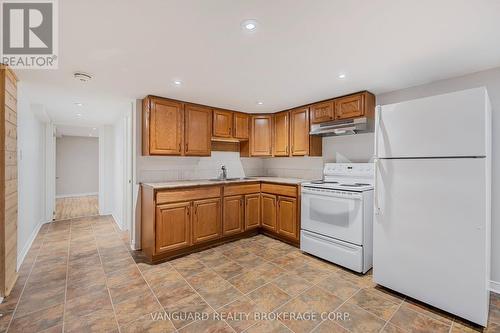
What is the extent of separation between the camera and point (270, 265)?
2.81m

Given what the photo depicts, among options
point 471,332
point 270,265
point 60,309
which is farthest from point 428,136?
point 60,309

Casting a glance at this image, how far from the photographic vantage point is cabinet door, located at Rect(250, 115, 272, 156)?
425cm

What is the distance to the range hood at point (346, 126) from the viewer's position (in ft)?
9.59

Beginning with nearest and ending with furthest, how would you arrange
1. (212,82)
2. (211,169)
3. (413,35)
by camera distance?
(413,35) < (212,82) < (211,169)

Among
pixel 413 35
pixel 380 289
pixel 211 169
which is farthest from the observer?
pixel 211 169

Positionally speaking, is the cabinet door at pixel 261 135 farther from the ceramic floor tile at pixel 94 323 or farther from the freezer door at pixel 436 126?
the ceramic floor tile at pixel 94 323

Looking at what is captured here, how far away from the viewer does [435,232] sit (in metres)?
1.91

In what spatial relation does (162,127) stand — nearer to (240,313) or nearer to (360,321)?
(240,313)

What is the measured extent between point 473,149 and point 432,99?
1.65 feet

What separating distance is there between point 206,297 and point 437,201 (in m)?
2.19

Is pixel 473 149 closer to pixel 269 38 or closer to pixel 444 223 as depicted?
pixel 444 223

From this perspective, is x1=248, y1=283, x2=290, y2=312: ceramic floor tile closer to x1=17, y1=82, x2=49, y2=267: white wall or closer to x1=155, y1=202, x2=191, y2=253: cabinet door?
x1=155, y1=202, x2=191, y2=253: cabinet door

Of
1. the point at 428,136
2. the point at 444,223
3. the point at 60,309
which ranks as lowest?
the point at 60,309

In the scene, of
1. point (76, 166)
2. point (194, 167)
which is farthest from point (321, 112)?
point (76, 166)
